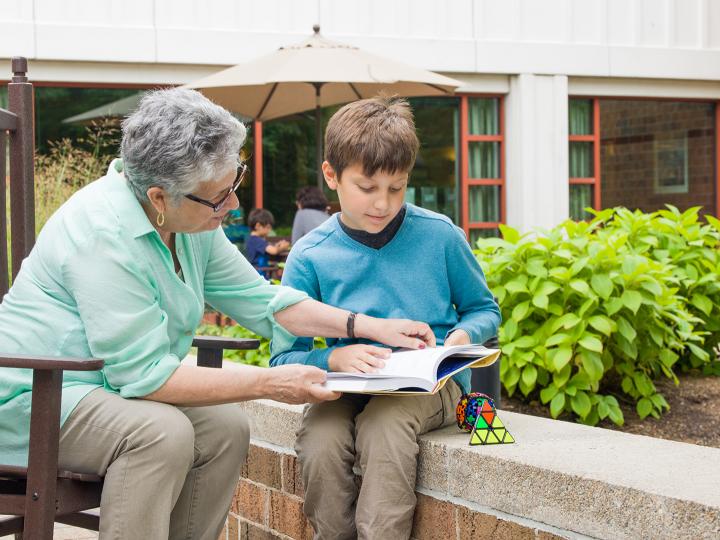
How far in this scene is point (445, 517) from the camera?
8.49 ft

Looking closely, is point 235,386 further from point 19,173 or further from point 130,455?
point 19,173

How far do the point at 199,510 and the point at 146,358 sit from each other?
55cm

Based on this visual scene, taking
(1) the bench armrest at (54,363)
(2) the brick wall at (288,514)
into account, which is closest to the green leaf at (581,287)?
(2) the brick wall at (288,514)

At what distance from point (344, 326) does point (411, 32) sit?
953cm

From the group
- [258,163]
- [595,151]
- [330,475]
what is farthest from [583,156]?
[330,475]

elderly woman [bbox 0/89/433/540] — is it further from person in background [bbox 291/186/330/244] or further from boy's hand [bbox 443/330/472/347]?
person in background [bbox 291/186/330/244]

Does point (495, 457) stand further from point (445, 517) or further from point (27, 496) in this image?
point (27, 496)

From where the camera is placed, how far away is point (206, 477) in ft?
8.75

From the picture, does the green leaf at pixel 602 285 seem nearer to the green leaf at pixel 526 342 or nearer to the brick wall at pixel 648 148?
the green leaf at pixel 526 342

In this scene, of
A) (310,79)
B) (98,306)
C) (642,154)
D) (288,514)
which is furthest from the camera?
(642,154)

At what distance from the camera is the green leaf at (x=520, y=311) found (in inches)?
163

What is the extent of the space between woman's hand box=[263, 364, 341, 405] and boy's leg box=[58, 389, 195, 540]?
0.22 metres

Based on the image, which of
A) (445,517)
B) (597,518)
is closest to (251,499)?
(445,517)

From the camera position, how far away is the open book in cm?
238
